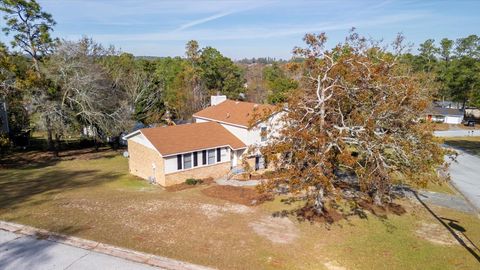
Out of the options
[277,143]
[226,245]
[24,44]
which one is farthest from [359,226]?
[24,44]

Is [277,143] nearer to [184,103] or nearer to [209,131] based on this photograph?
[209,131]

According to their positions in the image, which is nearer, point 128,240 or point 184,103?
point 128,240

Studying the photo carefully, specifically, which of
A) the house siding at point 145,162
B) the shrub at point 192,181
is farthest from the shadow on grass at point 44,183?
the shrub at point 192,181

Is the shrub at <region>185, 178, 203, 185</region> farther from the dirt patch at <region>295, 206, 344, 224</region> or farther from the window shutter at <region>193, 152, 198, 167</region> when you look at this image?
Result: the dirt patch at <region>295, 206, 344, 224</region>

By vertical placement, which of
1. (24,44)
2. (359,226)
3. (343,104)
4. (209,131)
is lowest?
(359,226)

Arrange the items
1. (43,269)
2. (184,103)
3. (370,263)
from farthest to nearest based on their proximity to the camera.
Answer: (184,103) → (370,263) → (43,269)

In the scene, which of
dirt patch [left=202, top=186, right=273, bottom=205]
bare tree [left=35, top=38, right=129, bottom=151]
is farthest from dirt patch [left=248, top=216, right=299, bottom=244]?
bare tree [left=35, top=38, right=129, bottom=151]

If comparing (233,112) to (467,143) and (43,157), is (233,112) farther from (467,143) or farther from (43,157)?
(467,143)

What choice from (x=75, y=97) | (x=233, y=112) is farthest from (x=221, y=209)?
(x=75, y=97)
